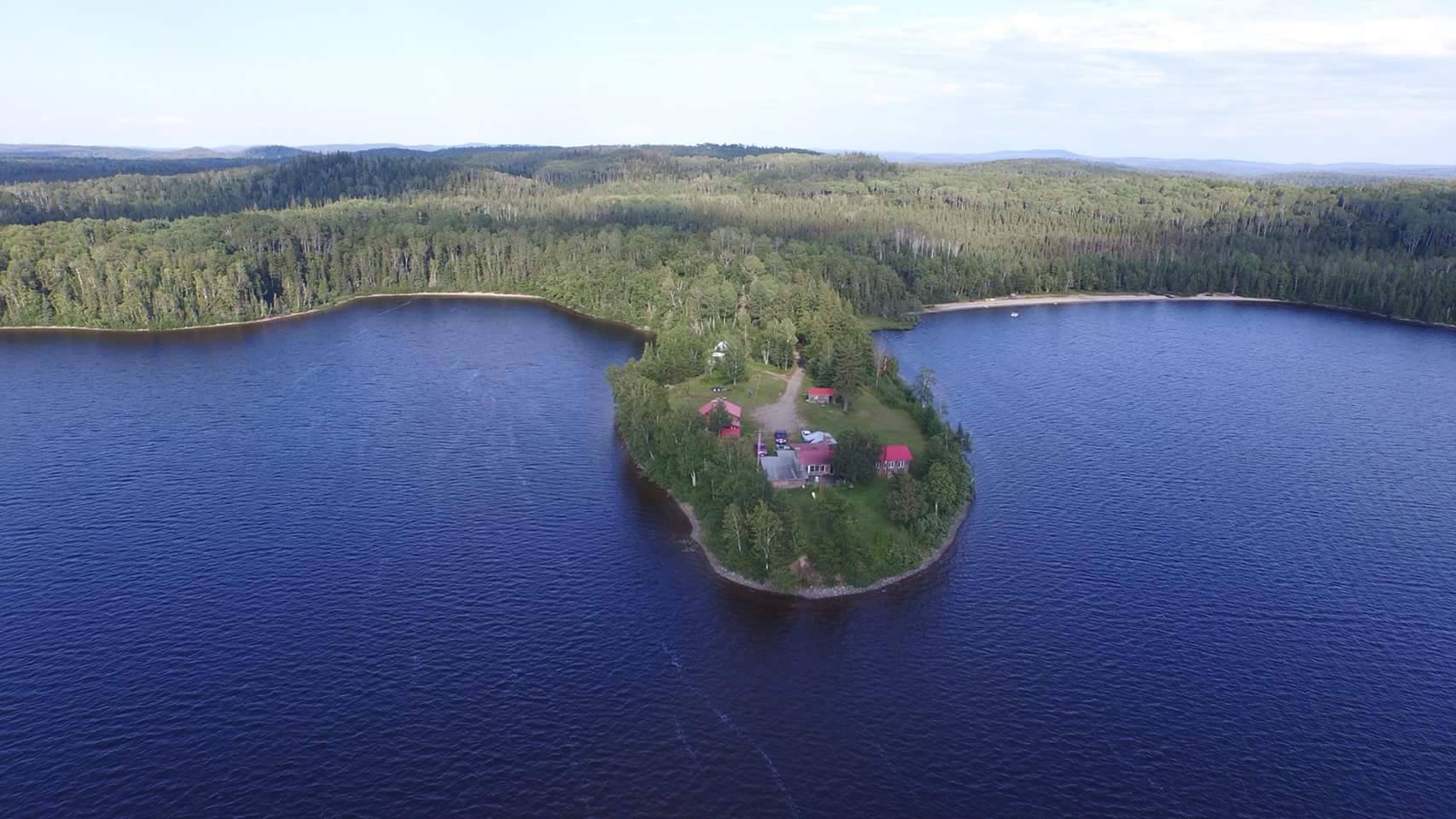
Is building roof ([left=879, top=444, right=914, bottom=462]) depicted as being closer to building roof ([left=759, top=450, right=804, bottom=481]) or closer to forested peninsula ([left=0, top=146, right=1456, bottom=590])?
forested peninsula ([left=0, top=146, right=1456, bottom=590])

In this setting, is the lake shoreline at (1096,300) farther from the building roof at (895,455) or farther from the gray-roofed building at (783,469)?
the gray-roofed building at (783,469)

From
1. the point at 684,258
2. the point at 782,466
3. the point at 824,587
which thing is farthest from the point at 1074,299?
the point at 824,587

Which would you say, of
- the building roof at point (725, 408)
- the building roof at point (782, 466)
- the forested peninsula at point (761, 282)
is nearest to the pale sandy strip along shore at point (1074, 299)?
the forested peninsula at point (761, 282)

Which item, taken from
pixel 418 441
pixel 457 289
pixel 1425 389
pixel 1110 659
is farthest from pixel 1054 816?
pixel 457 289

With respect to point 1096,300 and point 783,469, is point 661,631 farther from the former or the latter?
point 1096,300

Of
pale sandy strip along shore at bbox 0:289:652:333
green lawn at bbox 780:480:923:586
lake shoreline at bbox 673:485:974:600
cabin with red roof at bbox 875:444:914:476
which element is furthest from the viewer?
pale sandy strip along shore at bbox 0:289:652:333

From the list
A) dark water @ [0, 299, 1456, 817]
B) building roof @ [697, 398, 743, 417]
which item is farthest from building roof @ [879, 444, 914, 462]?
building roof @ [697, 398, 743, 417]
